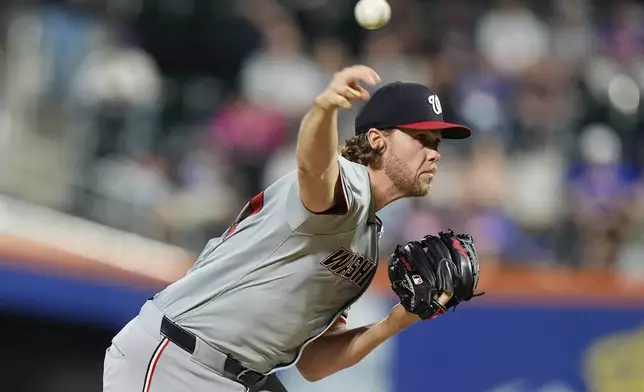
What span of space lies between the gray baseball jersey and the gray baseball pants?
0.06m

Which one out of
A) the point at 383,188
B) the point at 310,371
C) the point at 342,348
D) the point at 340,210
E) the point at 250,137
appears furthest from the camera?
the point at 250,137

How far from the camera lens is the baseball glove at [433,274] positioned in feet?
12.3

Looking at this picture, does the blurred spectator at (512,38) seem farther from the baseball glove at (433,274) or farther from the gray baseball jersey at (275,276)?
the gray baseball jersey at (275,276)

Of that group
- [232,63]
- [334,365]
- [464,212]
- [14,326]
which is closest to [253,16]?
[232,63]

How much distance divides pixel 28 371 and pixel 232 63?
3557 mm

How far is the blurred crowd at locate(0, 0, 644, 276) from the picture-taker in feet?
25.4

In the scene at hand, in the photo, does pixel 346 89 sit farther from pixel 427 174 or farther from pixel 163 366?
pixel 163 366

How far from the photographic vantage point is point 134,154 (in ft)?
27.1

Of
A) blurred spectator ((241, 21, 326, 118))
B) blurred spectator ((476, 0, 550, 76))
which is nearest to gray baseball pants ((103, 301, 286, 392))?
blurred spectator ((241, 21, 326, 118))

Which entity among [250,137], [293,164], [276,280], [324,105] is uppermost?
[324,105]

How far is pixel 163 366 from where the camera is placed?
3770 millimetres

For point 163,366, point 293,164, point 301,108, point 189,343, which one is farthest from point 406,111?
point 301,108

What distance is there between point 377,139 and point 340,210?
1.49 ft

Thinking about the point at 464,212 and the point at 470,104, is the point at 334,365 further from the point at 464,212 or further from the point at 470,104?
the point at 470,104
